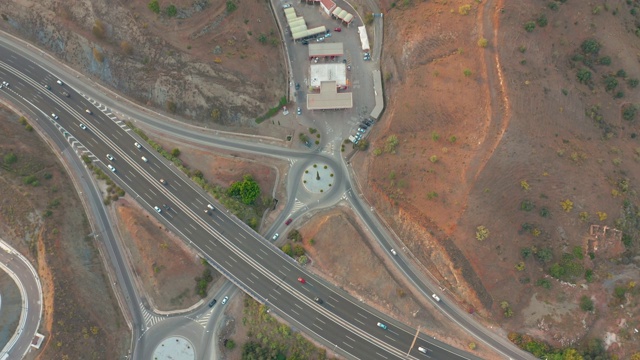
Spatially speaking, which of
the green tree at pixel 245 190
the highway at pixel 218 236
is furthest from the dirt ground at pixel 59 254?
the green tree at pixel 245 190

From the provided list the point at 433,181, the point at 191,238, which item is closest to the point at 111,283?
the point at 191,238

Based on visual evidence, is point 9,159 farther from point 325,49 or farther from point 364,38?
point 364,38

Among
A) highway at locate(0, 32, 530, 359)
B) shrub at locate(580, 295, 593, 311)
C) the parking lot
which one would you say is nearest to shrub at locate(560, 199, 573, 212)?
shrub at locate(580, 295, 593, 311)

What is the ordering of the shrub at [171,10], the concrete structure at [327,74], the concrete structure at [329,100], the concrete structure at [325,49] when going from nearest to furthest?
the shrub at [171,10] → the concrete structure at [329,100] → the concrete structure at [327,74] → the concrete structure at [325,49]

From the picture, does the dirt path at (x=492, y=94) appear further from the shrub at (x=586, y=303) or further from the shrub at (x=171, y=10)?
the shrub at (x=171, y=10)

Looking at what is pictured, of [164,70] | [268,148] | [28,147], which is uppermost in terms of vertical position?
[164,70]

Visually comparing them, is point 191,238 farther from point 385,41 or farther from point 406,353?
point 385,41

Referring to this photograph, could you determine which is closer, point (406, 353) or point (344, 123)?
point (406, 353)
